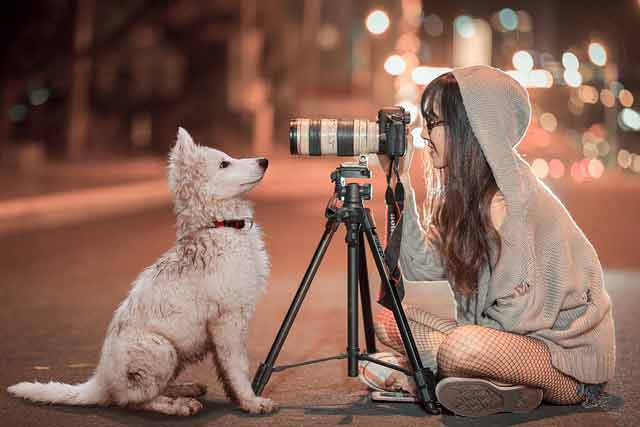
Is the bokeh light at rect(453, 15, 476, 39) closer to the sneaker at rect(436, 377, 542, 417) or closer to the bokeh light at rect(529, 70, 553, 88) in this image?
the bokeh light at rect(529, 70, 553, 88)

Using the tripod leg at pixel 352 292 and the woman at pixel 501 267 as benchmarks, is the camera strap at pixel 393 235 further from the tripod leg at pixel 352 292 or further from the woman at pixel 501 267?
the tripod leg at pixel 352 292

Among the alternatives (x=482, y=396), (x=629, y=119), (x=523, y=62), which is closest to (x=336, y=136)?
(x=482, y=396)

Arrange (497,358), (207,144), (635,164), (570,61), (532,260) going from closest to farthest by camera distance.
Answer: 1. (497,358)
2. (532,260)
3. (207,144)
4. (635,164)
5. (570,61)

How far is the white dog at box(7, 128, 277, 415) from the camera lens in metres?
4.15

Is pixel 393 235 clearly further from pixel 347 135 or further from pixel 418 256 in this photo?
pixel 347 135

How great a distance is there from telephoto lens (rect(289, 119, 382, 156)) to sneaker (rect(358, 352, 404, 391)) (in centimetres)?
115

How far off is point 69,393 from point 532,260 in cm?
235

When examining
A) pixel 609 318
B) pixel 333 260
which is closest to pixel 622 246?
pixel 333 260

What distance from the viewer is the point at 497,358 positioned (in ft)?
13.7

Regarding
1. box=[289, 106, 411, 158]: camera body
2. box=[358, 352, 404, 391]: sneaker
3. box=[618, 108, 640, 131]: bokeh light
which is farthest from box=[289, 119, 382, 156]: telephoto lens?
box=[618, 108, 640, 131]: bokeh light

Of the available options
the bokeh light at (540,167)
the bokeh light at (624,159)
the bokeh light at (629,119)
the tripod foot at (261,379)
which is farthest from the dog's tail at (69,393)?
the bokeh light at (629,119)

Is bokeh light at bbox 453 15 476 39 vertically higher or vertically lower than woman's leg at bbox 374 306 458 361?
higher

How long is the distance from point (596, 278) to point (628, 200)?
55.0ft

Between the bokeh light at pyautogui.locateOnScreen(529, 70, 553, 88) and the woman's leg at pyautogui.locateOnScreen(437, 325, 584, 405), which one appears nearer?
the woman's leg at pyautogui.locateOnScreen(437, 325, 584, 405)
